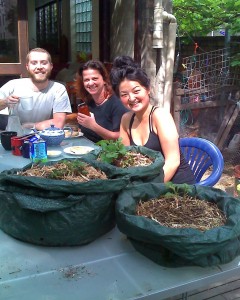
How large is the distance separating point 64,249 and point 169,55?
361 cm

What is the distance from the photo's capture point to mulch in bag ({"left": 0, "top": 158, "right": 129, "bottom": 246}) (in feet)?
3.84

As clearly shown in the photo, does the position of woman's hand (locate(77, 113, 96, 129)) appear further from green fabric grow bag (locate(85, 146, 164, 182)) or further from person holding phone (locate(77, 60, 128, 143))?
green fabric grow bag (locate(85, 146, 164, 182))

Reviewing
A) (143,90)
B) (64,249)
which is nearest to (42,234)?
(64,249)

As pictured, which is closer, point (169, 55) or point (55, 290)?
point (55, 290)

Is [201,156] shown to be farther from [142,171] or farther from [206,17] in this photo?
[206,17]

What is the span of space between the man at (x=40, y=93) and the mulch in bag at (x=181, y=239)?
2.00 meters

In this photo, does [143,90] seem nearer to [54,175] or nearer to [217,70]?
[54,175]

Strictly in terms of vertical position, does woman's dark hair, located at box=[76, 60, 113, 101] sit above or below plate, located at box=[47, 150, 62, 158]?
above

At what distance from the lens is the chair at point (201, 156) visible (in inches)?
101

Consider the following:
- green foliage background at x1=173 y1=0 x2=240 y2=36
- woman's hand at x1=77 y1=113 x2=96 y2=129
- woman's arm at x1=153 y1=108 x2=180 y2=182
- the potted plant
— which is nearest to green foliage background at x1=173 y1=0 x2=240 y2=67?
green foliage background at x1=173 y1=0 x2=240 y2=36

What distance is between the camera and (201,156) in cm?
271

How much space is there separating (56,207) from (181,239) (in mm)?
402

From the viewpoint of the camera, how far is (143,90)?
2197 mm

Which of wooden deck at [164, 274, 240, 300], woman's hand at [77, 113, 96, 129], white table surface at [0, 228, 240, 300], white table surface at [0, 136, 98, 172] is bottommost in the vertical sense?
wooden deck at [164, 274, 240, 300]
